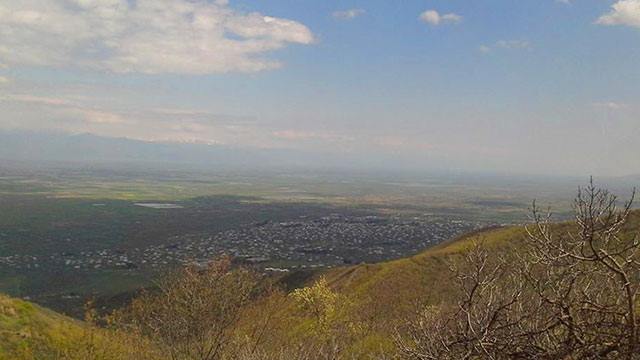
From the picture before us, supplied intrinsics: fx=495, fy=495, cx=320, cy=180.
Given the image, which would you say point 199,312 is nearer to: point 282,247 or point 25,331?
point 25,331

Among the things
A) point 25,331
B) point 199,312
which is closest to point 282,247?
point 25,331

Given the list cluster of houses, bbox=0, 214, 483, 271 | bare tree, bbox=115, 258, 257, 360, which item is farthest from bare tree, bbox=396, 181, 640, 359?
cluster of houses, bbox=0, 214, 483, 271

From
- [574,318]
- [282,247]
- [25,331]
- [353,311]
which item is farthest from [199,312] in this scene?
[282,247]

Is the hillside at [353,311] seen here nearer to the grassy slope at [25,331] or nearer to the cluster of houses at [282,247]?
the grassy slope at [25,331]

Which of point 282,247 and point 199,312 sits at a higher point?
point 199,312

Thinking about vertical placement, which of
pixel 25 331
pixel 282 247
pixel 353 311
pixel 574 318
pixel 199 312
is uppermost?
pixel 574 318

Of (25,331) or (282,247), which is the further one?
(282,247)

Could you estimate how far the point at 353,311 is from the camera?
46.8 m

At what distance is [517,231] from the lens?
71812 millimetres

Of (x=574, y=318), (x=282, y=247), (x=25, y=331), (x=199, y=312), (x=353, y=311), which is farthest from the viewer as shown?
(x=282, y=247)

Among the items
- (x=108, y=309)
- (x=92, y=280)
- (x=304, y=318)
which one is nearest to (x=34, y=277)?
(x=92, y=280)

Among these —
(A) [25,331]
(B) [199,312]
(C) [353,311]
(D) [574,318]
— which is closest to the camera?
(D) [574,318]

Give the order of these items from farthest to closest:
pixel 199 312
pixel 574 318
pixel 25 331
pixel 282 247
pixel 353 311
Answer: pixel 282 247
pixel 353 311
pixel 25 331
pixel 199 312
pixel 574 318

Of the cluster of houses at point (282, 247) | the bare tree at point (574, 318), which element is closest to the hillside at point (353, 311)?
the bare tree at point (574, 318)
